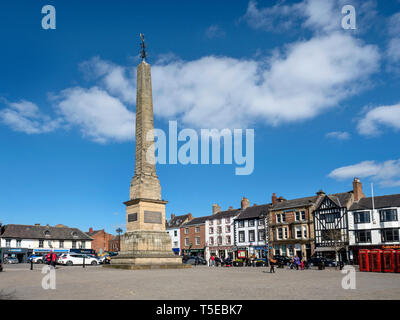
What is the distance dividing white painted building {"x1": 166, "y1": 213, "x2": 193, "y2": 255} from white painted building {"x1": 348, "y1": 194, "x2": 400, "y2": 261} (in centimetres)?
3663

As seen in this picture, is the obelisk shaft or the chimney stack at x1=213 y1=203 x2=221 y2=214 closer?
the obelisk shaft

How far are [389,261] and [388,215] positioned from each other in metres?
22.2

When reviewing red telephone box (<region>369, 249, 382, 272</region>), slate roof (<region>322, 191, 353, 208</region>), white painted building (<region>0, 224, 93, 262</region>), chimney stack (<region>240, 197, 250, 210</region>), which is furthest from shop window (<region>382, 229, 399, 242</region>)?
white painted building (<region>0, 224, 93, 262</region>)

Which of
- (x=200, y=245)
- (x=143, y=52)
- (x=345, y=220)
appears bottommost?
(x=200, y=245)

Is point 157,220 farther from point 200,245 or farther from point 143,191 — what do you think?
point 200,245

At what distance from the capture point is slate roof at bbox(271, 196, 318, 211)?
53384 millimetres

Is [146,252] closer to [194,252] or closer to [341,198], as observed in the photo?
[341,198]

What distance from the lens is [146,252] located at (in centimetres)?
2445

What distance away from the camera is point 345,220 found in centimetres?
4897

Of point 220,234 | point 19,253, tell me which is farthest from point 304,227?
point 19,253

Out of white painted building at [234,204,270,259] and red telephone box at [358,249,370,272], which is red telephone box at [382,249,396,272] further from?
white painted building at [234,204,270,259]

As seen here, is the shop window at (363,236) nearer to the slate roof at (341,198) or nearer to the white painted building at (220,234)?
the slate roof at (341,198)
